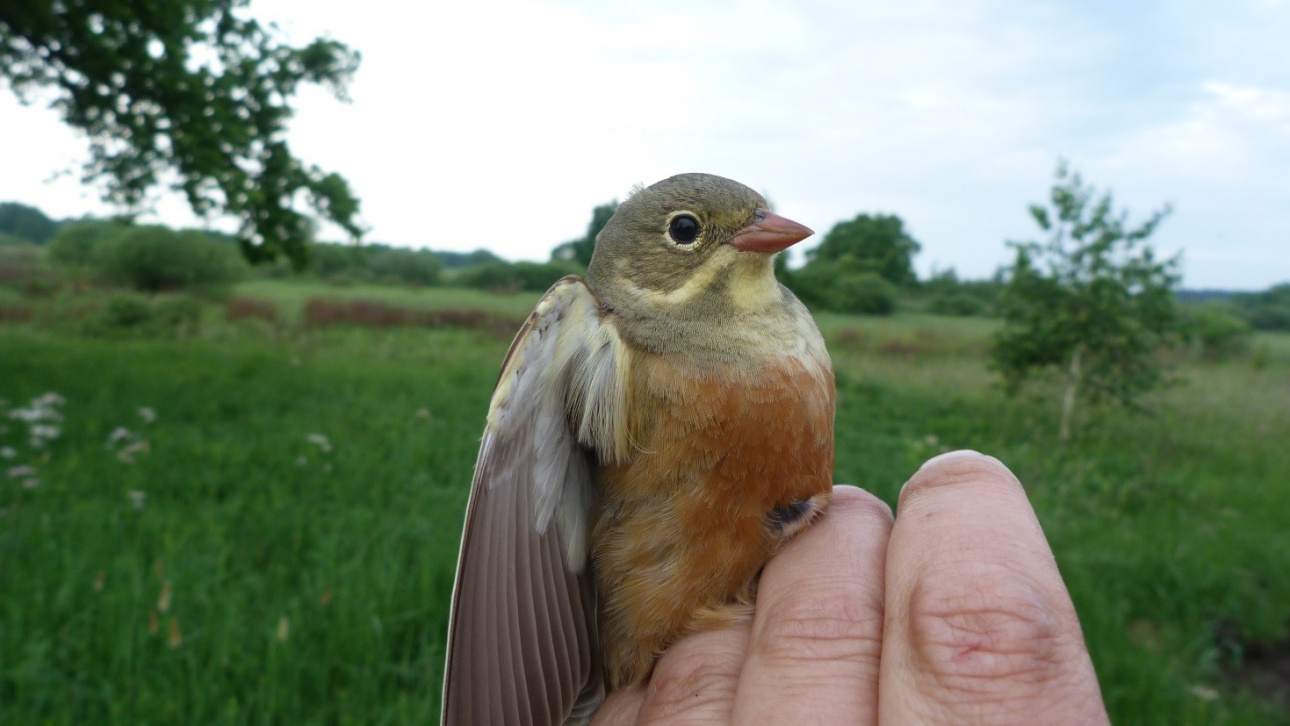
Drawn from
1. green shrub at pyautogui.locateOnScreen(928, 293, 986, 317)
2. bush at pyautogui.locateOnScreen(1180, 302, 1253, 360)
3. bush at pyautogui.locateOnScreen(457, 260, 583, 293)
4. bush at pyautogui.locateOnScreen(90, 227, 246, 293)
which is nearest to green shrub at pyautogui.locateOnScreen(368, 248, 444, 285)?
bush at pyautogui.locateOnScreen(457, 260, 583, 293)

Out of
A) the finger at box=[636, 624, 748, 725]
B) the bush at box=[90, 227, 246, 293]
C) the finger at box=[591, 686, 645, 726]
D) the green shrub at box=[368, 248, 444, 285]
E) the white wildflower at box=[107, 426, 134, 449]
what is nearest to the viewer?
the finger at box=[636, 624, 748, 725]

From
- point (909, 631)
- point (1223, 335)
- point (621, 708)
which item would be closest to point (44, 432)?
point (621, 708)

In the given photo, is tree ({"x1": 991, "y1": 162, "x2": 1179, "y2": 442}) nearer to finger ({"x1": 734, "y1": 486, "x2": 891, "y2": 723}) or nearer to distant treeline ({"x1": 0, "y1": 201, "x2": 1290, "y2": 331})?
distant treeline ({"x1": 0, "y1": 201, "x2": 1290, "y2": 331})

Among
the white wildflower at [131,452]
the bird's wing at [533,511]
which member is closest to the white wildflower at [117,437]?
the white wildflower at [131,452]

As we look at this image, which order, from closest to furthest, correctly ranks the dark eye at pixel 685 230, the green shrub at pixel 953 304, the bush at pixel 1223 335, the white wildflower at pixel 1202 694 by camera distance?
1. the dark eye at pixel 685 230
2. the white wildflower at pixel 1202 694
3. the green shrub at pixel 953 304
4. the bush at pixel 1223 335

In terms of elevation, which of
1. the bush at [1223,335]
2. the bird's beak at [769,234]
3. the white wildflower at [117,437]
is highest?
the bird's beak at [769,234]

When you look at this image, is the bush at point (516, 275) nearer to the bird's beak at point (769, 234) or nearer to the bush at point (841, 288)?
the bush at point (841, 288)

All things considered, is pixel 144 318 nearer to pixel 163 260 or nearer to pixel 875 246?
pixel 163 260
